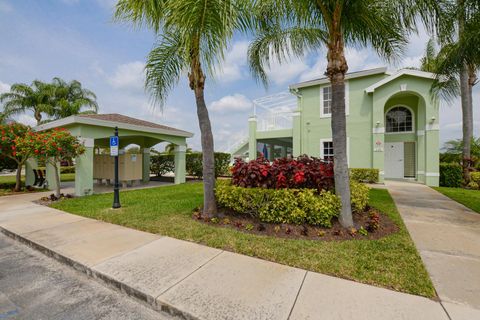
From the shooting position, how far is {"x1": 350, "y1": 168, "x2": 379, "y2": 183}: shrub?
40.0ft

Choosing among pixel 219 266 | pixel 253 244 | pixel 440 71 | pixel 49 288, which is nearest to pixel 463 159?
pixel 440 71

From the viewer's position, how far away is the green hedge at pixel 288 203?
4559mm

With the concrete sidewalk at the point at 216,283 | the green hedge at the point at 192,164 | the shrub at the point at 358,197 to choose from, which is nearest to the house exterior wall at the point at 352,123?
the green hedge at the point at 192,164

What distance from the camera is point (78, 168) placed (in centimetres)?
906

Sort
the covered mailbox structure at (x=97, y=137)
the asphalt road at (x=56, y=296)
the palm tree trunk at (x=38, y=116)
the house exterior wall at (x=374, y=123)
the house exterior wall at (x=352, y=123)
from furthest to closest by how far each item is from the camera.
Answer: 1. the palm tree trunk at (x=38, y=116)
2. the house exterior wall at (x=352, y=123)
3. the house exterior wall at (x=374, y=123)
4. the covered mailbox structure at (x=97, y=137)
5. the asphalt road at (x=56, y=296)

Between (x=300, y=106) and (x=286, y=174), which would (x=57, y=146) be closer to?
(x=286, y=174)

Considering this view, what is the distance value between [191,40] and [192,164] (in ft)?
40.1

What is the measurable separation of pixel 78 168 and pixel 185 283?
8768 millimetres

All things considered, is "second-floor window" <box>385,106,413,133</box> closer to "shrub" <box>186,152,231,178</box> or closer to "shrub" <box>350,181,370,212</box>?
"shrub" <box>350,181,370,212</box>

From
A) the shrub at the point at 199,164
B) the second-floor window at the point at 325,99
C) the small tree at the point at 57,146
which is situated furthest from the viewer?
the shrub at the point at 199,164

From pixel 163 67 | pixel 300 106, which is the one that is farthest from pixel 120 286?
pixel 300 106

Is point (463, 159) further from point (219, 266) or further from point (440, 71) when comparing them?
point (219, 266)

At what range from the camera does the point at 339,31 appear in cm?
456

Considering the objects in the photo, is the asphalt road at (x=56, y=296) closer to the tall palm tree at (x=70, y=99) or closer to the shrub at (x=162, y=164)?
the shrub at (x=162, y=164)
